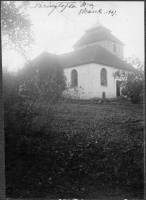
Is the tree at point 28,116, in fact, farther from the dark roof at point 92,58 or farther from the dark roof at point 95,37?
the dark roof at point 95,37

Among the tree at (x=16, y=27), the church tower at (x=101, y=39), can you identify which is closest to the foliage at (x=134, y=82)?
the church tower at (x=101, y=39)

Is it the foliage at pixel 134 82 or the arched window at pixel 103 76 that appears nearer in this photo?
the foliage at pixel 134 82

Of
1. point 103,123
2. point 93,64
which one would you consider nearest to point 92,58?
point 93,64

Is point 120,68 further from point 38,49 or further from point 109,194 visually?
point 109,194

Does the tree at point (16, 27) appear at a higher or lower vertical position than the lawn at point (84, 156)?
higher

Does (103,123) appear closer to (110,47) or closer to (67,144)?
(67,144)

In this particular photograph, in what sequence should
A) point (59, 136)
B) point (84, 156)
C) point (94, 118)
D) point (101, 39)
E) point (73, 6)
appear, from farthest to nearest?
1. point (94, 118)
2. point (101, 39)
3. point (59, 136)
4. point (84, 156)
5. point (73, 6)

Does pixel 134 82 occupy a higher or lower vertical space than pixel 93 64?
lower

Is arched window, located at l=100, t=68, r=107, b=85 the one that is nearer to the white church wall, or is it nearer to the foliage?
the white church wall

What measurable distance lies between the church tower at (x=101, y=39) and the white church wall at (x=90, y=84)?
1.33 ft

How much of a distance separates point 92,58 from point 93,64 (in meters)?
0.27

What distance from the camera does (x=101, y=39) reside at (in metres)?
4.86

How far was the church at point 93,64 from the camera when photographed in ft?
14.6

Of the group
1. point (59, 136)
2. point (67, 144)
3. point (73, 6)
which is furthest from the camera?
point (59, 136)
